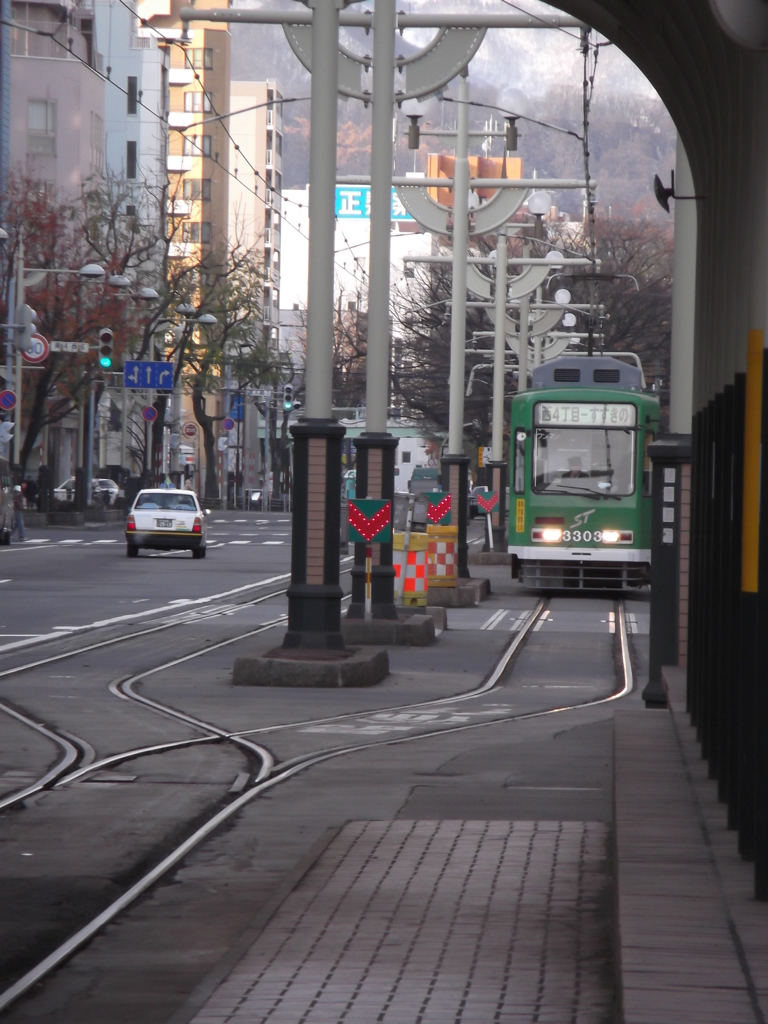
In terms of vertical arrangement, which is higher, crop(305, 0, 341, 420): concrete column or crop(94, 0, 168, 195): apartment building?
crop(94, 0, 168, 195): apartment building

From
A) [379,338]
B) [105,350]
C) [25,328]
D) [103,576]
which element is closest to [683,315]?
[379,338]

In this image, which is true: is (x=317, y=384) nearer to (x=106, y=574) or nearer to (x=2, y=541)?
(x=106, y=574)

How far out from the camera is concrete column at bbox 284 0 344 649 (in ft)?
57.9

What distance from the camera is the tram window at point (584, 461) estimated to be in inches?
1334

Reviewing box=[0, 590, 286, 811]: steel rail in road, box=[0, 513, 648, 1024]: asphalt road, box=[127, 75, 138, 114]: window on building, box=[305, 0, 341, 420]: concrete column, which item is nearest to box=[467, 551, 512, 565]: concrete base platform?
box=[0, 513, 648, 1024]: asphalt road

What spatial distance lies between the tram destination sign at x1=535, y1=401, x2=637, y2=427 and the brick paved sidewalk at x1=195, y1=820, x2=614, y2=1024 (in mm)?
24740

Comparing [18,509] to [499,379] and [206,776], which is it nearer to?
[499,379]

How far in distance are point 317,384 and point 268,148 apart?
146249 millimetres

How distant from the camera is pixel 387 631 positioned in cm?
2158

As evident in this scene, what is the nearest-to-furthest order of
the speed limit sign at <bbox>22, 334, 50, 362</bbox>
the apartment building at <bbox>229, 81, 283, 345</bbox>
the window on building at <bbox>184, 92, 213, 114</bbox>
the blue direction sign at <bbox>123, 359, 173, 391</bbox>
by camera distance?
the speed limit sign at <bbox>22, 334, 50, 362</bbox> < the blue direction sign at <bbox>123, 359, 173, 391</bbox> < the window on building at <bbox>184, 92, 213, 114</bbox> < the apartment building at <bbox>229, 81, 283, 345</bbox>

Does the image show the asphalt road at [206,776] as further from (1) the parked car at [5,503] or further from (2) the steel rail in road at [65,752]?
(1) the parked car at [5,503]

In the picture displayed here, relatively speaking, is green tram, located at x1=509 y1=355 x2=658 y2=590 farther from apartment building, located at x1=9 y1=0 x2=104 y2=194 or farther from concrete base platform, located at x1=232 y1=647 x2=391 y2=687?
apartment building, located at x1=9 y1=0 x2=104 y2=194

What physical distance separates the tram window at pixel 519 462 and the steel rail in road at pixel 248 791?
453 inches

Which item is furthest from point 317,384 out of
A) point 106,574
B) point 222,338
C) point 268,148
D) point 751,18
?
point 268,148
